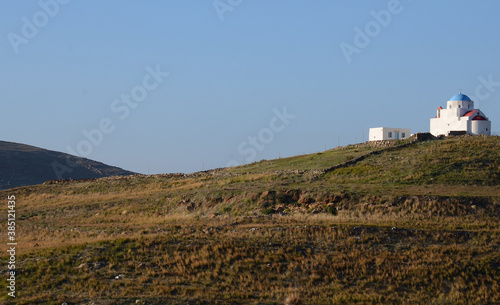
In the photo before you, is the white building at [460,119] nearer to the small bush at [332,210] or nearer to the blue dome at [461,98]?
the blue dome at [461,98]

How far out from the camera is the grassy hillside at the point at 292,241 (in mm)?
19078

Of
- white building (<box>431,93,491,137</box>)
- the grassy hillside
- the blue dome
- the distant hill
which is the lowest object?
the grassy hillside

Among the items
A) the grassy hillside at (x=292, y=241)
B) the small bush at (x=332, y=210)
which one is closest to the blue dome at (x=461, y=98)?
the grassy hillside at (x=292, y=241)

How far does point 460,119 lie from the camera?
64.4 m

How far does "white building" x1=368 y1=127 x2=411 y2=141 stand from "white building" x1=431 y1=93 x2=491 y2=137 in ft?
12.8

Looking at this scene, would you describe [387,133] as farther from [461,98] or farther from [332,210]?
[332,210]

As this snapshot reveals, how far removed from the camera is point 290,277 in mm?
20172

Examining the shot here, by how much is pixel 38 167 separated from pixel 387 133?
79.2 metres

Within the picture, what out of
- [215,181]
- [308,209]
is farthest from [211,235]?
[215,181]

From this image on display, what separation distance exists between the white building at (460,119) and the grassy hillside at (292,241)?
17.7 meters

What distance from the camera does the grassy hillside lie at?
19078mm

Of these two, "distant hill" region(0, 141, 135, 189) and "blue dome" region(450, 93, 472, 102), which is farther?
"distant hill" region(0, 141, 135, 189)

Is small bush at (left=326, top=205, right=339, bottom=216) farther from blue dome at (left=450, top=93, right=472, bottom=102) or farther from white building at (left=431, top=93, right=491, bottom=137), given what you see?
→ blue dome at (left=450, top=93, right=472, bottom=102)

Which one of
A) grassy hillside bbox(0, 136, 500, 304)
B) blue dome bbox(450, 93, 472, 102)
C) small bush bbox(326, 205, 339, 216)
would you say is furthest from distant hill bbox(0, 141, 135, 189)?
small bush bbox(326, 205, 339, 216)
